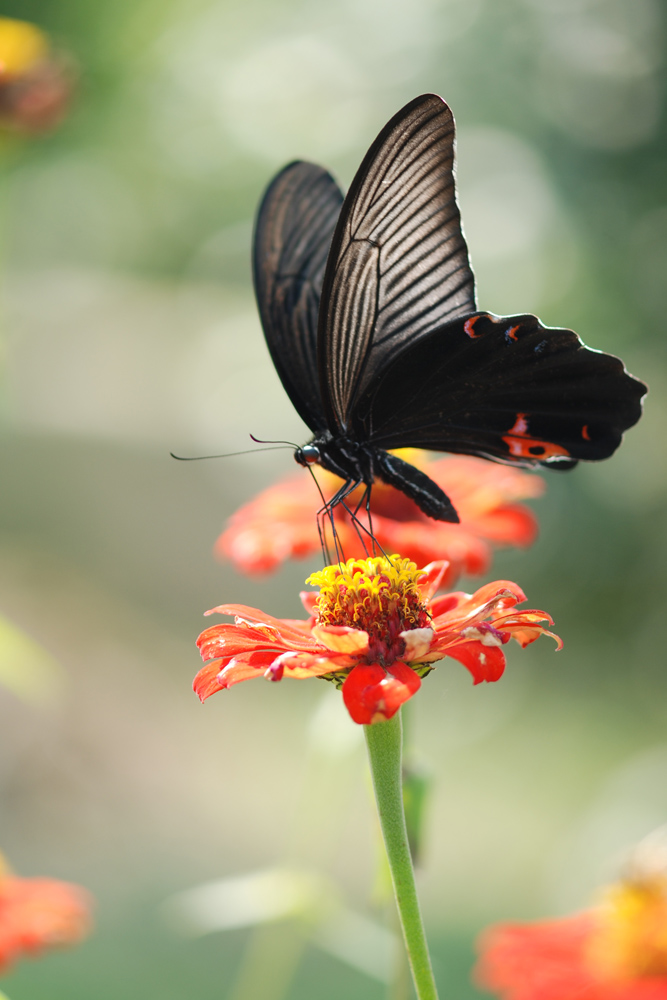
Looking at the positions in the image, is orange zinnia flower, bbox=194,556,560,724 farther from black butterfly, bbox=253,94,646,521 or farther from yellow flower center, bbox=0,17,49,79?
yellow flower center, bbox=0,17,49,79

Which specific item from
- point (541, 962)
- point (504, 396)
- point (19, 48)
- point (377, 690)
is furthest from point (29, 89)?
point (541, 962)

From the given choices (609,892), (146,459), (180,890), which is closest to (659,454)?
(146,459)

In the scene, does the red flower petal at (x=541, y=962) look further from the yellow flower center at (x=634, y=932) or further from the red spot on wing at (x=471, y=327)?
the red spot on wing at (x=471, y=327)

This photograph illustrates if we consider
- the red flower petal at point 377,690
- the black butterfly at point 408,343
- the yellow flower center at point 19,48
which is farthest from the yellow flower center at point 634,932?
the yellow flower center at point 19,48

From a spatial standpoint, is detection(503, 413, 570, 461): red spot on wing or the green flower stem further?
detection(503, 413, 570, 461): red spot on wing

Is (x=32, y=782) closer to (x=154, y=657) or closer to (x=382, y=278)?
(x=154, y=657)

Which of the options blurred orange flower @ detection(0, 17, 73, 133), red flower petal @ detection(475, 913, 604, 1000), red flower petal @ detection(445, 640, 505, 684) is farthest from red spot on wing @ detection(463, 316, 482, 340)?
blurred orange flower @ detection(0, 17, 73, 133)

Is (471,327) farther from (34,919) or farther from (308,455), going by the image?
(34,919)
